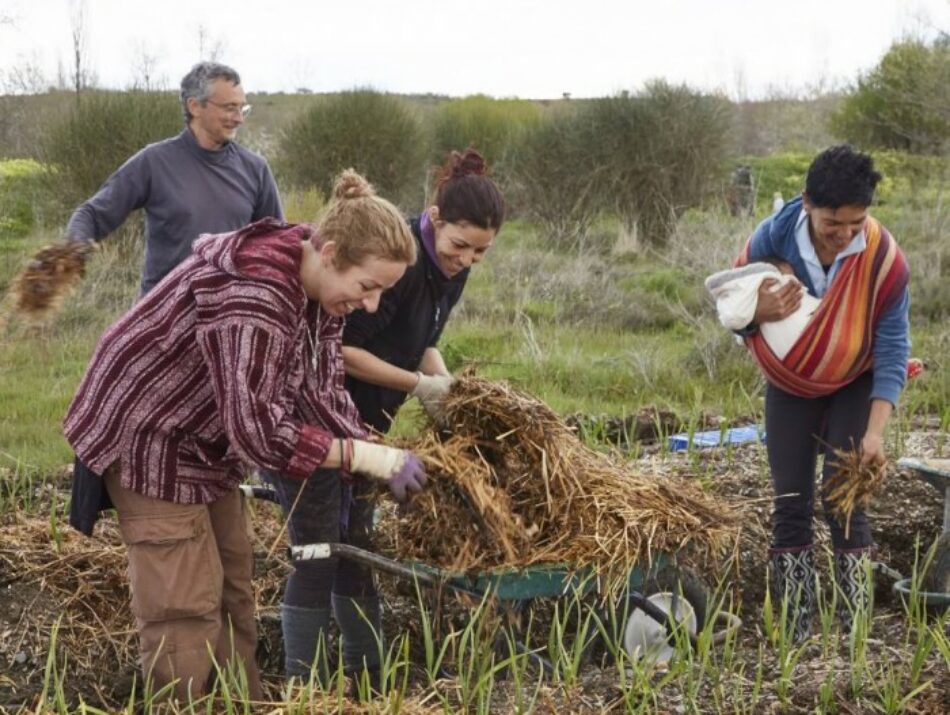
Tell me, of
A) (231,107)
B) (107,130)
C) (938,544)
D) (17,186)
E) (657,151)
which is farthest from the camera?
(657,151)

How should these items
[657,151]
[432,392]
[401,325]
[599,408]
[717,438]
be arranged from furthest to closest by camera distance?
[657,151] → [599,408] → [717,438] → [401,325] → [432,392]

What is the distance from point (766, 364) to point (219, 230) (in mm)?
2223

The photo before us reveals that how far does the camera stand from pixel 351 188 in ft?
9.85

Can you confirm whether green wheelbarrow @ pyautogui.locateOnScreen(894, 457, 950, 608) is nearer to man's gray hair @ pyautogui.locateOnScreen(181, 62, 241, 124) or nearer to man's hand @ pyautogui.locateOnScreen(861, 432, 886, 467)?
man's hand @ pyautogui.locateOnScreen(861, 432, 886, 467)

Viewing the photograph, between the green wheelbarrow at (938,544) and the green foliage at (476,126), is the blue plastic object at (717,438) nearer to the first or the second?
the green wheelbarrow at (938,544)

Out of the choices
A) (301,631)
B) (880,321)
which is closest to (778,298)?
(880,321)

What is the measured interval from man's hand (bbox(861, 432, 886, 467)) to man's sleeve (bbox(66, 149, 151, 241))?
2853 millimetres

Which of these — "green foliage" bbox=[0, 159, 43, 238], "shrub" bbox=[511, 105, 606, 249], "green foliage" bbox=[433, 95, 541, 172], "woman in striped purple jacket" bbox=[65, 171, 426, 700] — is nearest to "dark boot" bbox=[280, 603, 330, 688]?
"woman in striped purple jacket" bbox=[65, 171, 426, 700]

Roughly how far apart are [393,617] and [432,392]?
1.01m

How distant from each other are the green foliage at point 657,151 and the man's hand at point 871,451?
453 inches

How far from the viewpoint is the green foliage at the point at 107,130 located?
12.4 m

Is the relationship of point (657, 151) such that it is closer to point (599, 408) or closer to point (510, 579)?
point (599, 408)

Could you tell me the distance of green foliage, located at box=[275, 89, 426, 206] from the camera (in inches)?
636

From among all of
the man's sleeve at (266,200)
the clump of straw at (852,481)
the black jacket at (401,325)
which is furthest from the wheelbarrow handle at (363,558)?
the man's sleeve at (266,200)
